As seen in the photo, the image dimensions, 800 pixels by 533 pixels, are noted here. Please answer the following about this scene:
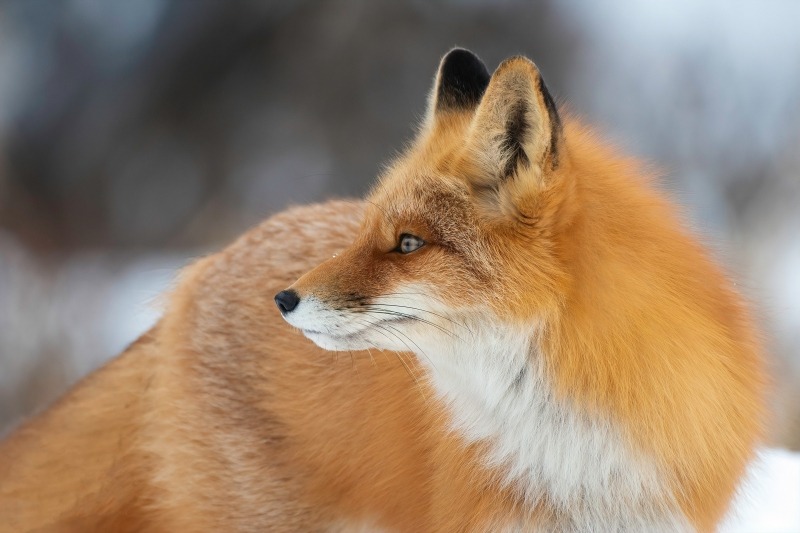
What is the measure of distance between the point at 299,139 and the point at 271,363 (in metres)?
3.34

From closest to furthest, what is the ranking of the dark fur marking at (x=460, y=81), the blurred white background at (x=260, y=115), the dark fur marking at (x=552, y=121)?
the dark fur marking at (x=552, y=121)
the dark fur marking at (x=460, y=81)
the blurred white background at (x=260, y=115)

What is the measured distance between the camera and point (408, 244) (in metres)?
1.32

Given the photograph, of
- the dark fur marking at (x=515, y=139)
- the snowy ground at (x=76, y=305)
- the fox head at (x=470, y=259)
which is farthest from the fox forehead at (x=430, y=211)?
the snowy ground at (x=76, y=305)

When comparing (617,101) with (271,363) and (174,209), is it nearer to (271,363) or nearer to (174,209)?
(174,209)

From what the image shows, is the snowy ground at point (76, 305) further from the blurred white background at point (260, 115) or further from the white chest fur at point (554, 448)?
the white chest fur at point (554, 448)

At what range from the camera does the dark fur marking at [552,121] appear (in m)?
1.13

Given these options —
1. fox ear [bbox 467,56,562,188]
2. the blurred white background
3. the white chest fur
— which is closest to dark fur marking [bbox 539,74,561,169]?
fox ear [bbox 467,56,562,188]

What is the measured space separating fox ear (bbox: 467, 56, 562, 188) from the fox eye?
0.55 feet

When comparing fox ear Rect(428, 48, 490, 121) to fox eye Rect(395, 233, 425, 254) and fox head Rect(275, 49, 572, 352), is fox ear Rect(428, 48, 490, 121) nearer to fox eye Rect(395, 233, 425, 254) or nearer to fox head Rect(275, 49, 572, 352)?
fox head Rect(275, 49, 572, 352)

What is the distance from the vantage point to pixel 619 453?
1.26m

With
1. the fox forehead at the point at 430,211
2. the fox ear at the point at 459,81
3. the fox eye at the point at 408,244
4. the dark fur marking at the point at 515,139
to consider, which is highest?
the fox ear at the point at 459,81

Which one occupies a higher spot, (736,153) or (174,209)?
(736,153)

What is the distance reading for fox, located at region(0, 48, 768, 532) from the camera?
1249 millimetres

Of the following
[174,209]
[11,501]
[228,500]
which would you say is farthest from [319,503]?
[174,209]
